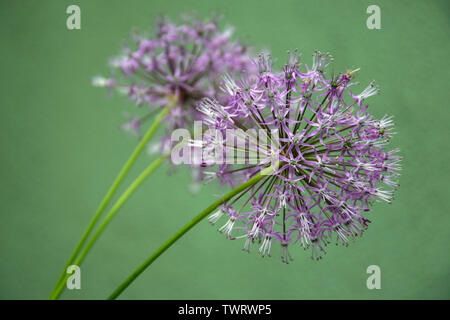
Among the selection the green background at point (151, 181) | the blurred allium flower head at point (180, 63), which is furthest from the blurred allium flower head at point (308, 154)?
the green background at point (151, 181)

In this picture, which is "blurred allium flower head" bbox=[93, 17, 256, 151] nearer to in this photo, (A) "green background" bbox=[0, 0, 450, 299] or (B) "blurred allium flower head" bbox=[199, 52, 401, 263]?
(B) "blurred allium flower head" bbox=[199, 52, 401, 263]

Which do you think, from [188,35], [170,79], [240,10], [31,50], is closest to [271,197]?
[170,79]

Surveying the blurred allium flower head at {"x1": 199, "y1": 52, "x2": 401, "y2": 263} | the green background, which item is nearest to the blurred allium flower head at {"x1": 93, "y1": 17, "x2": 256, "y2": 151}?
the blurred allium flower head at {"x1": 199, "y1": 52, "x2": 401, "y2": 263}

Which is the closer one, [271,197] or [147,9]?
[271,197]

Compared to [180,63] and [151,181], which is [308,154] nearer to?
[180,63]

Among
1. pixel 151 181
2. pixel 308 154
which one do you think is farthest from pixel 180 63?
pixel 151 181

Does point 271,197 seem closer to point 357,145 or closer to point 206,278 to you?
point 357,145
